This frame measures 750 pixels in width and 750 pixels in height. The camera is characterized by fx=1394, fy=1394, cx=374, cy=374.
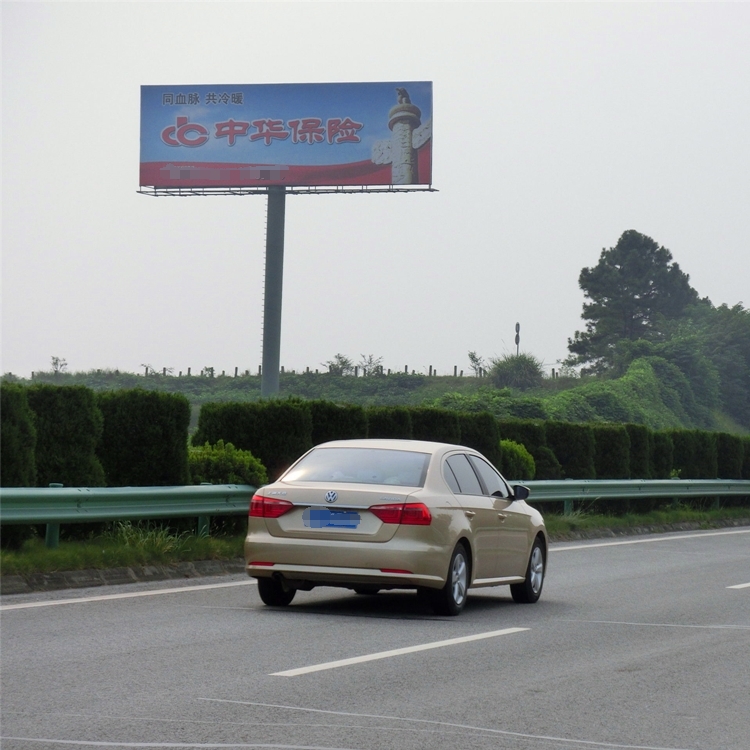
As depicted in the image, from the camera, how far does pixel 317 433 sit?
1920 centimetres

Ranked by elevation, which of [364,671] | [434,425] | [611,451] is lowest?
[364,671]

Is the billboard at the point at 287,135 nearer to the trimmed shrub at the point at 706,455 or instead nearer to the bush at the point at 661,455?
the trimmed shrub at the point at 706,455

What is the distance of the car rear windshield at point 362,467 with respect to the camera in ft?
38.7

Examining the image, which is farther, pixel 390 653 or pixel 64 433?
pixel 64 433

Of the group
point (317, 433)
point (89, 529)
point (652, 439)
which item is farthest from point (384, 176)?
point (89, 529)

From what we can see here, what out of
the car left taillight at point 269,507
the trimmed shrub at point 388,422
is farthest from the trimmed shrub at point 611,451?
the car left taillight at point 269,507

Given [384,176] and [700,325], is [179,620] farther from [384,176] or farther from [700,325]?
[700,325]

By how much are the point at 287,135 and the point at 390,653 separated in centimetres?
4733

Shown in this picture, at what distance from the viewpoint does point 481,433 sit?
2461 cm

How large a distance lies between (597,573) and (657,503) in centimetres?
1423

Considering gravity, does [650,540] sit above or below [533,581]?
below

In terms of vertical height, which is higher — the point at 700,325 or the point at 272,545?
the point at 700,325

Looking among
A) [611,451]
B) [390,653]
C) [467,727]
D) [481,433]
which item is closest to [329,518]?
[390,653]

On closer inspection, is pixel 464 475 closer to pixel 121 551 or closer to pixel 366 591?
pixel 366 591
